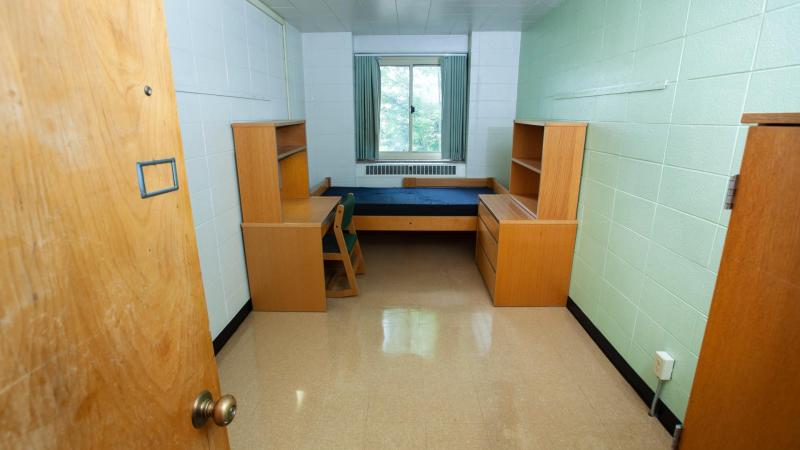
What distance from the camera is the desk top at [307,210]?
3057mm

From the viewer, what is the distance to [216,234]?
2596 millimetres

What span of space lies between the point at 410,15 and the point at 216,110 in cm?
232

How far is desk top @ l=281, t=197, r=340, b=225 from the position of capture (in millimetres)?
3057

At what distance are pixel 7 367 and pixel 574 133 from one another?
10.1ft

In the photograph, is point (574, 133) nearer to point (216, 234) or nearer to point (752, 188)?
point (752, 188)

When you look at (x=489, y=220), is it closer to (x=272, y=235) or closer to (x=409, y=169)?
(x=272, y=235)

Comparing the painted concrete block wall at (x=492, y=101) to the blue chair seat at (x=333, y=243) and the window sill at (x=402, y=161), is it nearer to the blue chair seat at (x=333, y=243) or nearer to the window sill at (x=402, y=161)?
the window sill at (x=402, y=161)

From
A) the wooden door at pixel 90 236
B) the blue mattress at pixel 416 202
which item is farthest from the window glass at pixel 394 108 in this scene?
the wooden door at pixel 90 236

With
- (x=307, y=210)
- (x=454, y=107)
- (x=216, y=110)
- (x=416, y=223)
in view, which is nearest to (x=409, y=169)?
(x=454, y=107)

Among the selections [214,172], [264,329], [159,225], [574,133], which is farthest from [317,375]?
[574,133]

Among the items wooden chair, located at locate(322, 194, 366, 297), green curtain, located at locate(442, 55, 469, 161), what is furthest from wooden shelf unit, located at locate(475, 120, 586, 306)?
green curtain, located at locate(442, 55, 469, 161)

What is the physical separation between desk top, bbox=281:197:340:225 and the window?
188cm

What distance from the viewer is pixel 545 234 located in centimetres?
306

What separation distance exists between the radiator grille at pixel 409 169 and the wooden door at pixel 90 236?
457 centimetres
